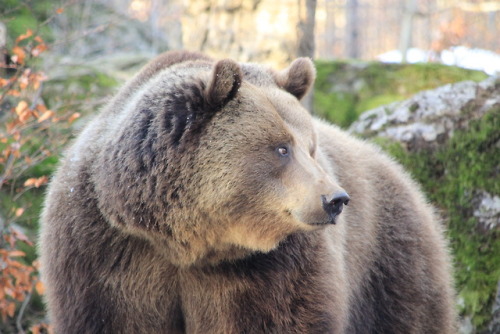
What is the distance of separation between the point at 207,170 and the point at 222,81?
490mm

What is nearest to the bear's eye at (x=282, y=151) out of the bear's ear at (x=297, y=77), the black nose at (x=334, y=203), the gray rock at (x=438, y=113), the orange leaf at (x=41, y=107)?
the black nose at (x=334, y=203)

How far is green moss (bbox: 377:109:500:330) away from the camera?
20.3 feet

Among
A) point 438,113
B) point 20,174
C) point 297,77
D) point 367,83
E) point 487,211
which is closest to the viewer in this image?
point 297,77

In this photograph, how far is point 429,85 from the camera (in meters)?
10.7

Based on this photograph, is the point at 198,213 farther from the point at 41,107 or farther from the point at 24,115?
the point at 41,107

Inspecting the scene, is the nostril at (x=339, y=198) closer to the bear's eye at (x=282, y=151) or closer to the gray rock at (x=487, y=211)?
the bear's eye at (x=282, y=151)

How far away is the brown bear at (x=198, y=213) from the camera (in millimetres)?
3783

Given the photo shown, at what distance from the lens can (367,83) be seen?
35.6 feet

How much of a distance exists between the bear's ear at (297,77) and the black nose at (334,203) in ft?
3.50

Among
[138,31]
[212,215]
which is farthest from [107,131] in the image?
[138,31]

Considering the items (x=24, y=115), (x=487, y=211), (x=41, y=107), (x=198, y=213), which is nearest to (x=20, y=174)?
(x=41, y=107)

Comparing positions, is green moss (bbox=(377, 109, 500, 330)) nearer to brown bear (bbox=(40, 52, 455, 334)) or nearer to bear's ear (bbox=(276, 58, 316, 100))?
brown bear (bbox=(40, 52, 455, 334))

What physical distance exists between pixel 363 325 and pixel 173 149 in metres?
2.30

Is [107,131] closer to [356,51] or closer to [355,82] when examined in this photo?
[355,82]
